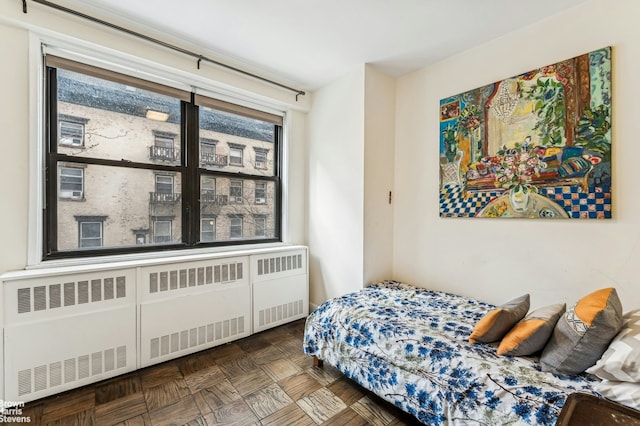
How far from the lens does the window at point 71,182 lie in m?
2.07

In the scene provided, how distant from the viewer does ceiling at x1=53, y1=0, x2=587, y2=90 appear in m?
1.91

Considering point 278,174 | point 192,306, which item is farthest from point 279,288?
point 278,174

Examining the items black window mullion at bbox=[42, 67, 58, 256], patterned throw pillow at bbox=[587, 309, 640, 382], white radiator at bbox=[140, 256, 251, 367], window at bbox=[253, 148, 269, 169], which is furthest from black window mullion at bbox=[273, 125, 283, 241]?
patterned throw pillow at bbox=[587, 309, 640, 382]

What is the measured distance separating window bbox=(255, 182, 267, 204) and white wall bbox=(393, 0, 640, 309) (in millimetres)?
1435

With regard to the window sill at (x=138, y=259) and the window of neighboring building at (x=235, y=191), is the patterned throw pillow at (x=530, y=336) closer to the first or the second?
the window sill at (x=138, y=259)

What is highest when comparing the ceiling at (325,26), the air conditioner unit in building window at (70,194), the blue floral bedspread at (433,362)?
the ceiling at (325,26)

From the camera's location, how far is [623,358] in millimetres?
1111

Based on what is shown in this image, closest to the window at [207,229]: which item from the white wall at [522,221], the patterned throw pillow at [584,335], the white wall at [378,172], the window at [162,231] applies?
the window at [162,231]

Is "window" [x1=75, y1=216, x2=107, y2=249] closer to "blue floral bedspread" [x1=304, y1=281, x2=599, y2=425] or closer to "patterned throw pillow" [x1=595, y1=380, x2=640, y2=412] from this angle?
"blue floral bedspread" [x1=304, y1=281, x2=599, y2=425]

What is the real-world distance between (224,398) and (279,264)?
4.13 ft

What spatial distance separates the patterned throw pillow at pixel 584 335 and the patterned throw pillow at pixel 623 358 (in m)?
0.03

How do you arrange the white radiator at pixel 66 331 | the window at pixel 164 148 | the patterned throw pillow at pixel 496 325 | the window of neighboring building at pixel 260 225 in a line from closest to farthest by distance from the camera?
the patterned throw pillow at pixel 496 325, the white radiator at pixel 66 331, the window at pixel 164 148, the window of neighboring building at pixel 260 225

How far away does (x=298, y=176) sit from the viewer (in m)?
3.32

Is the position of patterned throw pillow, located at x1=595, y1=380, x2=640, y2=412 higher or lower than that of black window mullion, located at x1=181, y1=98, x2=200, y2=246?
lower
